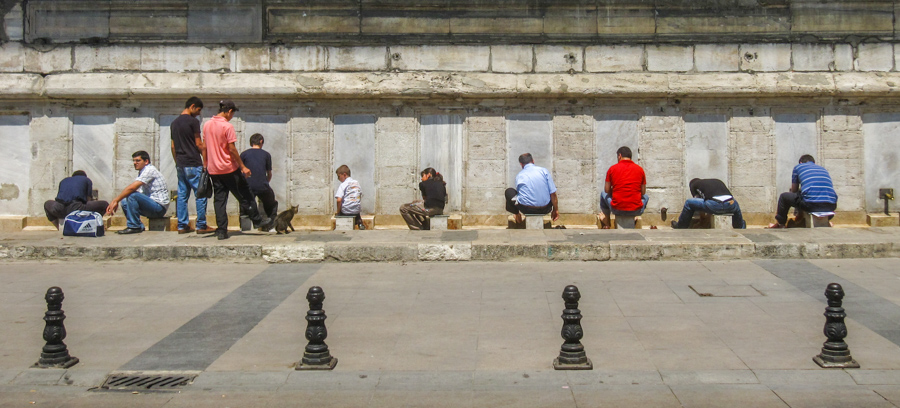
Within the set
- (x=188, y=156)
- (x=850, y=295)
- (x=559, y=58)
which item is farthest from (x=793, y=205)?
(x=188, y=156)

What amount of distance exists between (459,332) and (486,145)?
7333 millimetres

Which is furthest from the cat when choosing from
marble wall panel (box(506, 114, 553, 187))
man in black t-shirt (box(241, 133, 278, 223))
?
marble wall panel (box(506, 114, 553, 187))

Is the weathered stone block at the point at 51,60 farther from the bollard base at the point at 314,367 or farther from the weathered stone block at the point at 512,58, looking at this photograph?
the bollard base at the point at 314,367

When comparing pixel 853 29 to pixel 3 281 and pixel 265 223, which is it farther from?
pixel 3 281

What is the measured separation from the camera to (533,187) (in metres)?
13.0

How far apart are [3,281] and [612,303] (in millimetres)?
6562

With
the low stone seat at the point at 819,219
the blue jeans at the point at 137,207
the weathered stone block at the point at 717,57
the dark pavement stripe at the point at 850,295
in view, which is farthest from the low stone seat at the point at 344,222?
Answer: the low stone seat at the point at 819,219

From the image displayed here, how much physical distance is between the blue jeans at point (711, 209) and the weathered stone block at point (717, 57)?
272cm

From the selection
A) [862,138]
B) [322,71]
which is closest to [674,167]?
[862,138]

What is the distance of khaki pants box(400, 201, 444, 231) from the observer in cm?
1357

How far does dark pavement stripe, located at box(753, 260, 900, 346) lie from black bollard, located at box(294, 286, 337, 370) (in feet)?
14.5

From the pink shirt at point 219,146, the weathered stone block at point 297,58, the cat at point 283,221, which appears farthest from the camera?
the weathered stone block at point 297,58

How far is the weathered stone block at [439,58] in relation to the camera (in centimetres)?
1439

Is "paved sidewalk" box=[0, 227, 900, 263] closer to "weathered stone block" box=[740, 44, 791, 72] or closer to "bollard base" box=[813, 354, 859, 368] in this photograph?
"weathered stone block" box=[740, 44, 791, 72]
